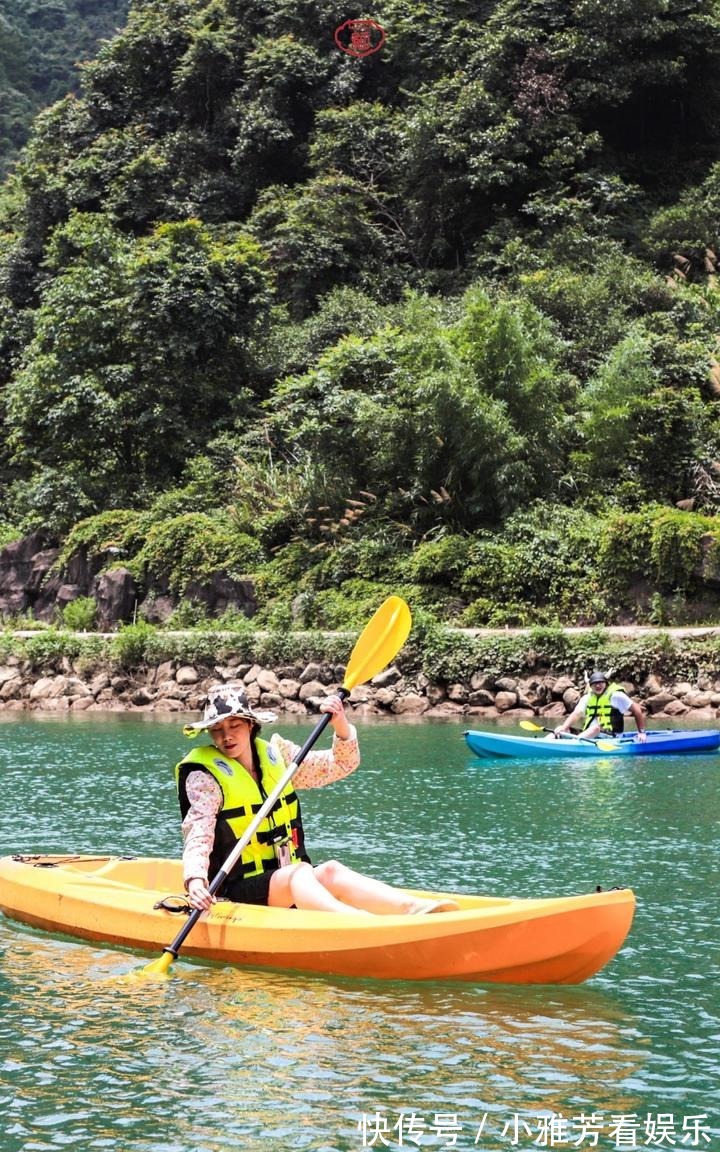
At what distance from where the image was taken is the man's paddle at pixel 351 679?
209 inches

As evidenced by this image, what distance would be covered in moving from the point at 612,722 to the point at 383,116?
21.3m

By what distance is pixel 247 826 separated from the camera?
213 inches

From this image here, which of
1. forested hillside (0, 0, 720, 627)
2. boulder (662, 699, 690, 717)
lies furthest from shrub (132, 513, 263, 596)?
boulder (662, 699, 690, 717)

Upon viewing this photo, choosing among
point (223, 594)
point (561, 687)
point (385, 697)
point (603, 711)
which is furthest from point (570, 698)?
point (223, 594)

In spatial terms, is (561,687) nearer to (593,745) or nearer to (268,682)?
(268,682)

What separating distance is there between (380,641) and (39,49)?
57.3 meters

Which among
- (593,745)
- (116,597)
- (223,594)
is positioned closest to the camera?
(593,745)

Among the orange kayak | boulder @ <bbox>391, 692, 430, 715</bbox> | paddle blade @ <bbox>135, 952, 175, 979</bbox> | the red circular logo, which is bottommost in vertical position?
boulder @ <bbox>391, 692, 430, 715</bbox>

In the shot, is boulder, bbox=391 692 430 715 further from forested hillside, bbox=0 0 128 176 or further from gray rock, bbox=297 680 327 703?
forested hillside, bbox=0 0 128 176

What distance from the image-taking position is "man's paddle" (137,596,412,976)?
17.4 ft

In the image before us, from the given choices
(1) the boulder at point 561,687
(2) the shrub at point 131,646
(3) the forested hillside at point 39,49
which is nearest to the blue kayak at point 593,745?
(1) the boulder at point 561,687

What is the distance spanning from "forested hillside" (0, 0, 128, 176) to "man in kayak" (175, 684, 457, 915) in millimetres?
49066

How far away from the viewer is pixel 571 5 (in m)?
28.7

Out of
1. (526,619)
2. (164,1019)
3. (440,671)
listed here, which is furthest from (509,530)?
(164,1019)
